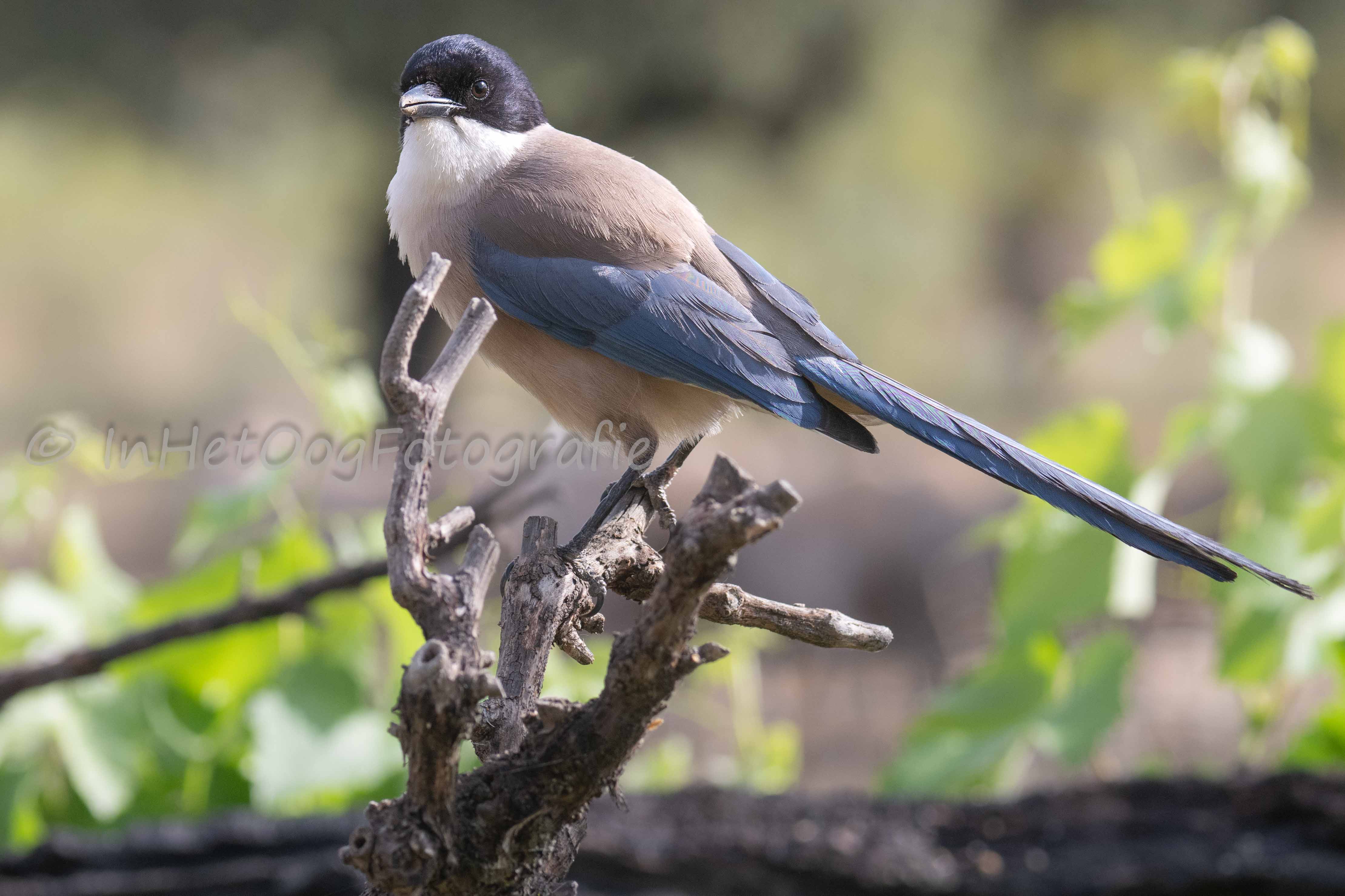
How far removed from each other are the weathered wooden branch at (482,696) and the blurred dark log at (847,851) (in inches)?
66.4

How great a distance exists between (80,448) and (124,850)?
39.5 inches

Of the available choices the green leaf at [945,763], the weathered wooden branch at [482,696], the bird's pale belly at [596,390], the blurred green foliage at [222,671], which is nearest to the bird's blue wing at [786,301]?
the bird's pale belly at [596,390]

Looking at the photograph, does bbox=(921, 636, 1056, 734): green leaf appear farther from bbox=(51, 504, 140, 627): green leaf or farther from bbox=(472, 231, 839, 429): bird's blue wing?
bbox=(51, 504, 140, 627): green leaf

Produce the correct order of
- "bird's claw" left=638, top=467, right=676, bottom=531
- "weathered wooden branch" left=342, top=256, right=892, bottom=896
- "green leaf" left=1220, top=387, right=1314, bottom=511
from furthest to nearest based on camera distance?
1. "green leaf" left=1220, top=387, right=1314, bottom=511
2. "bird's claw" left=638, top=467, right=676, bottom=531
3. "weathered wooden branch" left=342, top=256, right=892, bottom=896

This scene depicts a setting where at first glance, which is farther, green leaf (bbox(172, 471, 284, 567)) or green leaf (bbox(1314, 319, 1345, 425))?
green leaf (bbox(1314, 319, 1345, 425))

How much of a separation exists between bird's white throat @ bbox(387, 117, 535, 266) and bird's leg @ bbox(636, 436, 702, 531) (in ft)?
1.87

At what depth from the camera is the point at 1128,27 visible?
9.88 m

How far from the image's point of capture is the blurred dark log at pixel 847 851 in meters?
2.75

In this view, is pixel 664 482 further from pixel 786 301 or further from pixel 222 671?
pixel 222 671

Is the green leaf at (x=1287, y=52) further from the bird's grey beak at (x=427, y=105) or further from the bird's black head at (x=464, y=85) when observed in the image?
the bird's grey beak at (x=427, y=105)

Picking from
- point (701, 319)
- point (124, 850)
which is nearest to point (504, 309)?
point (701, 319)

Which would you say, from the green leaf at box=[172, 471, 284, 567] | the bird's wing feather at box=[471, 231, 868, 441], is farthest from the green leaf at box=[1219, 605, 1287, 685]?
the green leaf at box=[172, 471, 284, 567]

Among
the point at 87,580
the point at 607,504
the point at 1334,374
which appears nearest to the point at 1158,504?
the point at 1334,374

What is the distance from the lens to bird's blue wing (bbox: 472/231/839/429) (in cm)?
192
